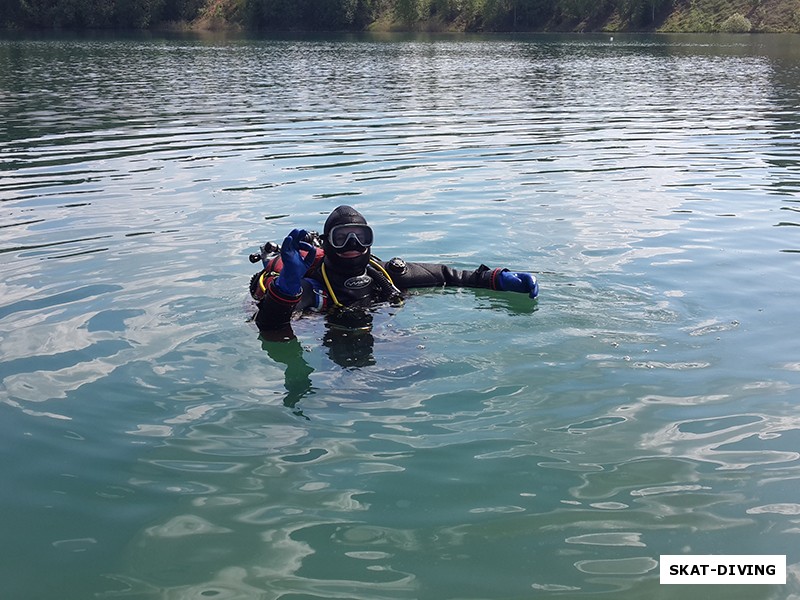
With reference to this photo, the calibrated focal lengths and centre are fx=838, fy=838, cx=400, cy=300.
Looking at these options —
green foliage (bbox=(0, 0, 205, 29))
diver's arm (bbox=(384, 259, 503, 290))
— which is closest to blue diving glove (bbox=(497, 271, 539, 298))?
diver's arm (bbox=(384, 259, 503, 290))

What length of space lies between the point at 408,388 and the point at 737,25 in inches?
2993

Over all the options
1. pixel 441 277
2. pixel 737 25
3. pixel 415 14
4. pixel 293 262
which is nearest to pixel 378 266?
pixel 441 277

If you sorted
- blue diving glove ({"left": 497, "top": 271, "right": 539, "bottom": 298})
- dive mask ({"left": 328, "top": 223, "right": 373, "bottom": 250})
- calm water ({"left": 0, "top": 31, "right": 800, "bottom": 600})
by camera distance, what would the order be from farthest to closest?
blue diving glove ({"left": 497, "top": 271, "right": 539, "bottom": 298})
dive mask ({"left": 328, "top": 223, "right": 373, "bottom": 250})
calm water ({"left": 0, "top": 31, "right": 800, "bottom": 600})

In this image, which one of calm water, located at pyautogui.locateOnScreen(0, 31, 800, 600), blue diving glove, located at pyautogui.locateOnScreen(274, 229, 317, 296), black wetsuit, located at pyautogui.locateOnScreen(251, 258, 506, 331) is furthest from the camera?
black wetsuit, located at pyautogui.locateOnScreen(251, 258, 506, 331)

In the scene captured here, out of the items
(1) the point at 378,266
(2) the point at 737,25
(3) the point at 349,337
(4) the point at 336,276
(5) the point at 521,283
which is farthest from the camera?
(2) the point at 737,25

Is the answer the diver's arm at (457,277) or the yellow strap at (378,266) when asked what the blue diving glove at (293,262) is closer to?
the yellow strap at (378,266)

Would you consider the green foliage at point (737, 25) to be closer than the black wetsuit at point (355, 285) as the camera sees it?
No

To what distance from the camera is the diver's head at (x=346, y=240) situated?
7238 millimetres

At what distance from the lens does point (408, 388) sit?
6.34 meters

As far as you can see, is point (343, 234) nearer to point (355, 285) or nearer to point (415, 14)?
point (355, 285)

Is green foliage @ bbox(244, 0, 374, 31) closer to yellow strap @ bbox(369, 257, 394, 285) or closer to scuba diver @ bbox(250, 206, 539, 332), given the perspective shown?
scuba diver @ bbox(250, 206, 539, 332)

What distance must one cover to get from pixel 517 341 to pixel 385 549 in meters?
3.20

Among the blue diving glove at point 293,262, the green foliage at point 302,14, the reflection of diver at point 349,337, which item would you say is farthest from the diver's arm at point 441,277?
the green foliage at point 302,14

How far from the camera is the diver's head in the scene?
7238 millimetres
